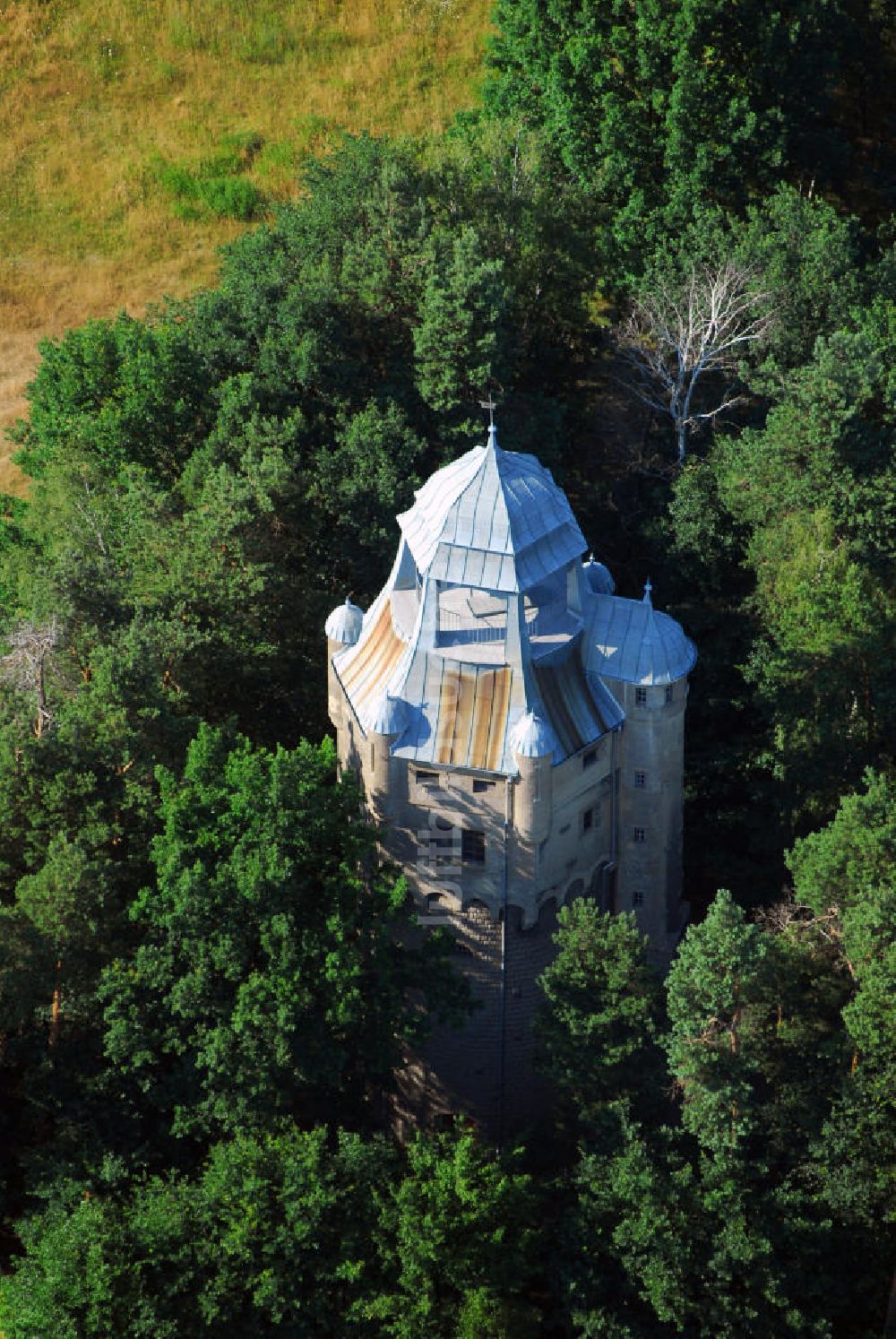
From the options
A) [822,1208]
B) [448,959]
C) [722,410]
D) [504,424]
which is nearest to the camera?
[822,1208]

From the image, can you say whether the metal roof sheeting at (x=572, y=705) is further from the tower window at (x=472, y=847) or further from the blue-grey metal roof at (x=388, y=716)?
the blue-grey metal roof at (x=388, y=716)

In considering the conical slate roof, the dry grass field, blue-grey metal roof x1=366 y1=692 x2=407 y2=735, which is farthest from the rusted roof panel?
the dry grass field

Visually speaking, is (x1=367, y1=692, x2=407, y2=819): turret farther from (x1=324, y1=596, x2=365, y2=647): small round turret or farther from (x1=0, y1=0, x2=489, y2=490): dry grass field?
(x1=0, y1=0, x2=489, y2=490): dry grass field

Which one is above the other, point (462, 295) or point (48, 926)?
point (462, 295)

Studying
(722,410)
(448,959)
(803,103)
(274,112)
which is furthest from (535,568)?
(274,112)

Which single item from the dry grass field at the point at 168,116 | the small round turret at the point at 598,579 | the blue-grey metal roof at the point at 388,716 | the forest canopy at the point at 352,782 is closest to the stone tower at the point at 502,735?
the blue-grey metal roof at the point at 388,716

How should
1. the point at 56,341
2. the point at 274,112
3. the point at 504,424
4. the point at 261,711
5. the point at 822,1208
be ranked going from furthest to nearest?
the point at 274,112
the point at 56,341
the point at 504,424
the point at 261,711
the point at 822,1208

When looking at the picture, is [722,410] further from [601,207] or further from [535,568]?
[535,568]
